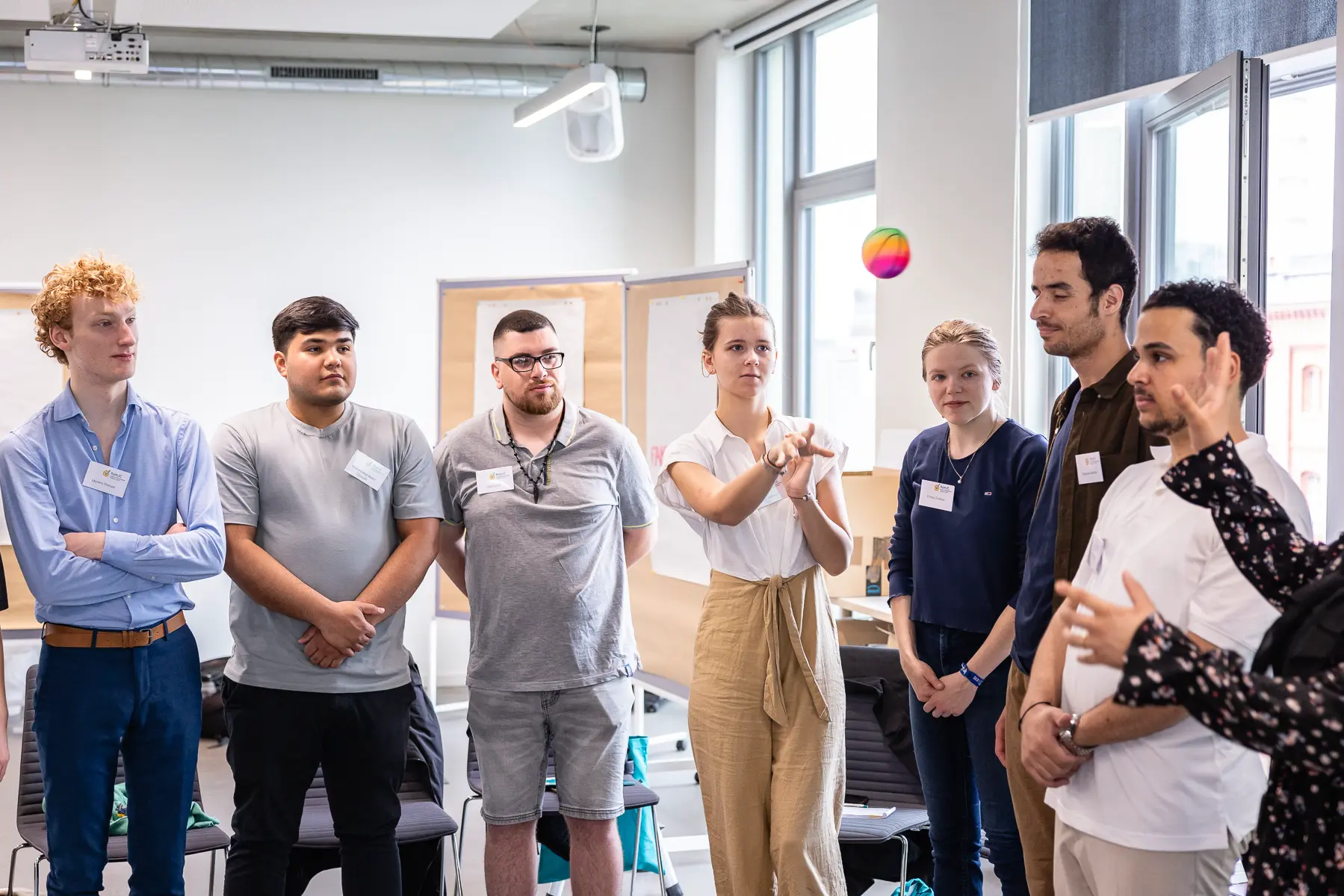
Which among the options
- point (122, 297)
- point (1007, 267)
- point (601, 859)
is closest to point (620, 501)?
point (601, 859)

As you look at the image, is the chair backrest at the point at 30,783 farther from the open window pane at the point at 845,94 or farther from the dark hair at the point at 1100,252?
the open window pane at the point at 845,94

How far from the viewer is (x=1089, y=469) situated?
210 cm

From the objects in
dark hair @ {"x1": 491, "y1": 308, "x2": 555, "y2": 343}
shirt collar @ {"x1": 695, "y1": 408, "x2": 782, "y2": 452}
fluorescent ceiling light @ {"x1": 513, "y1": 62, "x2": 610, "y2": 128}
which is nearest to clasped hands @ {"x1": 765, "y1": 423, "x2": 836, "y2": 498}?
shirt collar @ {"x1": 695, "y1": 408, "x2": 782, "y2": 452}

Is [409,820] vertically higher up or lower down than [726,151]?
lower down

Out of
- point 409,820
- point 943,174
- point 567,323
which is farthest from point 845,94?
point 409,820

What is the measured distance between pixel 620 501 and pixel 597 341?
1.59m

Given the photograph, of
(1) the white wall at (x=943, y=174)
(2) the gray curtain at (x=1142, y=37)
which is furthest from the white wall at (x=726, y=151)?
(2) the gray curtain at (x=1142, y=37)

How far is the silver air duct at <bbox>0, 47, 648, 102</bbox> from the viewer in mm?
6066

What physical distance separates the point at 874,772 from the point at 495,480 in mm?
1413

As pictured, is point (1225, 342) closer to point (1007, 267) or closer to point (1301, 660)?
point (1301, 660)

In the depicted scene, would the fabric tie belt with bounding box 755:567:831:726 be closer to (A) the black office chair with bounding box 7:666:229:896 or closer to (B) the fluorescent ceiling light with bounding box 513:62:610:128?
(A) the black office chair with bounding box 7:666:229:896

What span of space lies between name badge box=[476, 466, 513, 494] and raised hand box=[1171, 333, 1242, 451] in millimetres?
1598

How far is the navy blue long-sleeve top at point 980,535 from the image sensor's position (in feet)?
8.55

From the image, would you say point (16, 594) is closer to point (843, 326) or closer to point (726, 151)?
point (843, 326)
